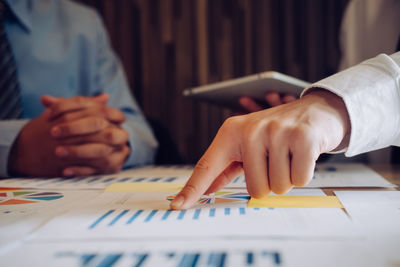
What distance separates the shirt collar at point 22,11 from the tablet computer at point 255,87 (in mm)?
710

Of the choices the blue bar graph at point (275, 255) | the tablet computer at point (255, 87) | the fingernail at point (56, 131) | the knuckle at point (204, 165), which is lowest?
the blue bar graph at point (275, 255)

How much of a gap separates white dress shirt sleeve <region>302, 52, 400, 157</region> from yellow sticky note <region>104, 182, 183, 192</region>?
0.28 metres

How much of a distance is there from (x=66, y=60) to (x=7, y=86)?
0.36 meters

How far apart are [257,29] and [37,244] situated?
1328 millimetres

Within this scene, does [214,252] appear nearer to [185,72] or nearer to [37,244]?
[37,244]

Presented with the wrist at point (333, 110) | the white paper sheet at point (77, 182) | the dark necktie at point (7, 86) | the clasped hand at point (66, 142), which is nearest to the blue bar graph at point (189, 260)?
the wrist at point (333, 110)

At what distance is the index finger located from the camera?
439 millimetres

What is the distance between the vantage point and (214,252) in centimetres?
30

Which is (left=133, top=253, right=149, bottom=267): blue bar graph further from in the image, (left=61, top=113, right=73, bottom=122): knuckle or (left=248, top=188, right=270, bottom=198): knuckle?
(left=61, top=113, right=73, bottom=122): knuckle

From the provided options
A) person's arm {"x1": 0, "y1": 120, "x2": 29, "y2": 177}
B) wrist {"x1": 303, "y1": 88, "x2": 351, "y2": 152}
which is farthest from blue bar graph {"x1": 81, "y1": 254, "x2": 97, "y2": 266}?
person's arm {"x1": 0, "y1": 120, "x2": 29, "y2": 177}

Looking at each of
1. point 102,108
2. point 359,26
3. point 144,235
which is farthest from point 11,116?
point 359,26

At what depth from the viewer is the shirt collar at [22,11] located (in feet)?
3.63

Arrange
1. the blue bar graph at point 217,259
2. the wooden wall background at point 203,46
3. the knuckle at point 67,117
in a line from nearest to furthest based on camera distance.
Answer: the blue bar graph at point 217,259 → the knuckle at point 67,117 → the wooden wall background at point 203,46

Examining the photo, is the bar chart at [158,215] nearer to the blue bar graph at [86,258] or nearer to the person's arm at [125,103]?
the blue bar graph at [86,258]
